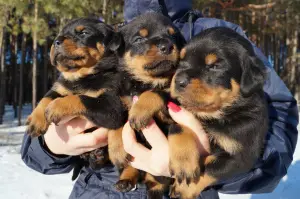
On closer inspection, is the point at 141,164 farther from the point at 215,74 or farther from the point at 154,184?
the point at 215,74

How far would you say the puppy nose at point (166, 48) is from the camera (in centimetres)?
192

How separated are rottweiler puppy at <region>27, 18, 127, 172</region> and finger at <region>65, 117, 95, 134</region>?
12 centimetres

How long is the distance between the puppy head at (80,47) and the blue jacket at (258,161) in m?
0.46

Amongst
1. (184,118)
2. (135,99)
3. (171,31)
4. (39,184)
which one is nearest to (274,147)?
(184,118)

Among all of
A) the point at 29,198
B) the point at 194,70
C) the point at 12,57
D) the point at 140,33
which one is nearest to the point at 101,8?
the point at 29,198

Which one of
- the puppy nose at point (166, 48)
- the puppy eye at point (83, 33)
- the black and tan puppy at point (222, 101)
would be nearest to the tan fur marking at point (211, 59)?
the black and tan puppy at point (222, 101)

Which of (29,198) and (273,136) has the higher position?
(273,136)

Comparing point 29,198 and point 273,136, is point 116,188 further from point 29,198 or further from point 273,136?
point 29,198

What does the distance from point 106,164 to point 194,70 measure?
A: 748mm

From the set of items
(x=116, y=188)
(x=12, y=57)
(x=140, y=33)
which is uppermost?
(x=140, y=33)

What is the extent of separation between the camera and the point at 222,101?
1.77 metres

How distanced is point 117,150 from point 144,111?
28 centimetres

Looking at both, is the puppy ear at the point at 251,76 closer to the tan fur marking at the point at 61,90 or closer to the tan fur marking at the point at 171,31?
the tan fur marking at the point at 171,31

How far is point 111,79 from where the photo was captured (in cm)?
206
